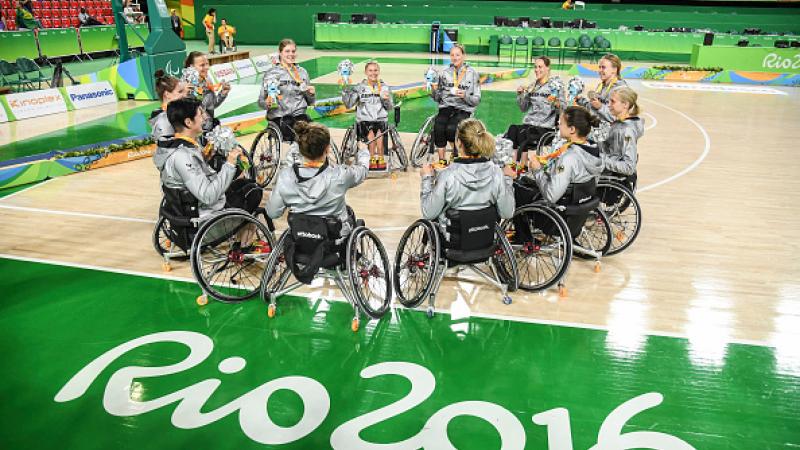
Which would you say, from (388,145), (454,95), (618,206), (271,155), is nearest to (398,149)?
(388,145)

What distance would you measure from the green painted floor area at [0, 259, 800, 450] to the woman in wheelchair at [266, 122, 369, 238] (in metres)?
0.83

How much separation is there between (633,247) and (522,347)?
2.20 meters

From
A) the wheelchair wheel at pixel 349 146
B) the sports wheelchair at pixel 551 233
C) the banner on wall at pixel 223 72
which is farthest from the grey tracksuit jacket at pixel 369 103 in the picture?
the banner on wall at pixel 223 72

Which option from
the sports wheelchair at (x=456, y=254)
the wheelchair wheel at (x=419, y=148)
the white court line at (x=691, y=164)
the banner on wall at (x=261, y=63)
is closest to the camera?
the sports wheelchair at (x=456, y=254)

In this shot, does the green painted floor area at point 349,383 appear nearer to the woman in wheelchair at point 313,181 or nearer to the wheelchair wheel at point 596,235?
the woman in wheelchair at point 313,181

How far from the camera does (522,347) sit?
3932mm

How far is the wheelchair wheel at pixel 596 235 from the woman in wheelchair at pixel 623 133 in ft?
1.54

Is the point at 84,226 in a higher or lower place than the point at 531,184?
lower

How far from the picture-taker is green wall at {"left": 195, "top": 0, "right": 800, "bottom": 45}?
71.2ft

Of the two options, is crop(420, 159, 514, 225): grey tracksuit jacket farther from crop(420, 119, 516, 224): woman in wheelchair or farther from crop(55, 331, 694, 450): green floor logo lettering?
crop(55, 331, 694, 450): green floor logo lettering

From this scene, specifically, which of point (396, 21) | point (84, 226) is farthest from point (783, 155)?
point (396, 21)

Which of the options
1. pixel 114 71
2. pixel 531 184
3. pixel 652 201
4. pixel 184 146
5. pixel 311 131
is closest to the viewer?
pixel 311 131

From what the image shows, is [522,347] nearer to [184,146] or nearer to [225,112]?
[184,146]

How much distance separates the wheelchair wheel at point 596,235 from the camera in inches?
197
